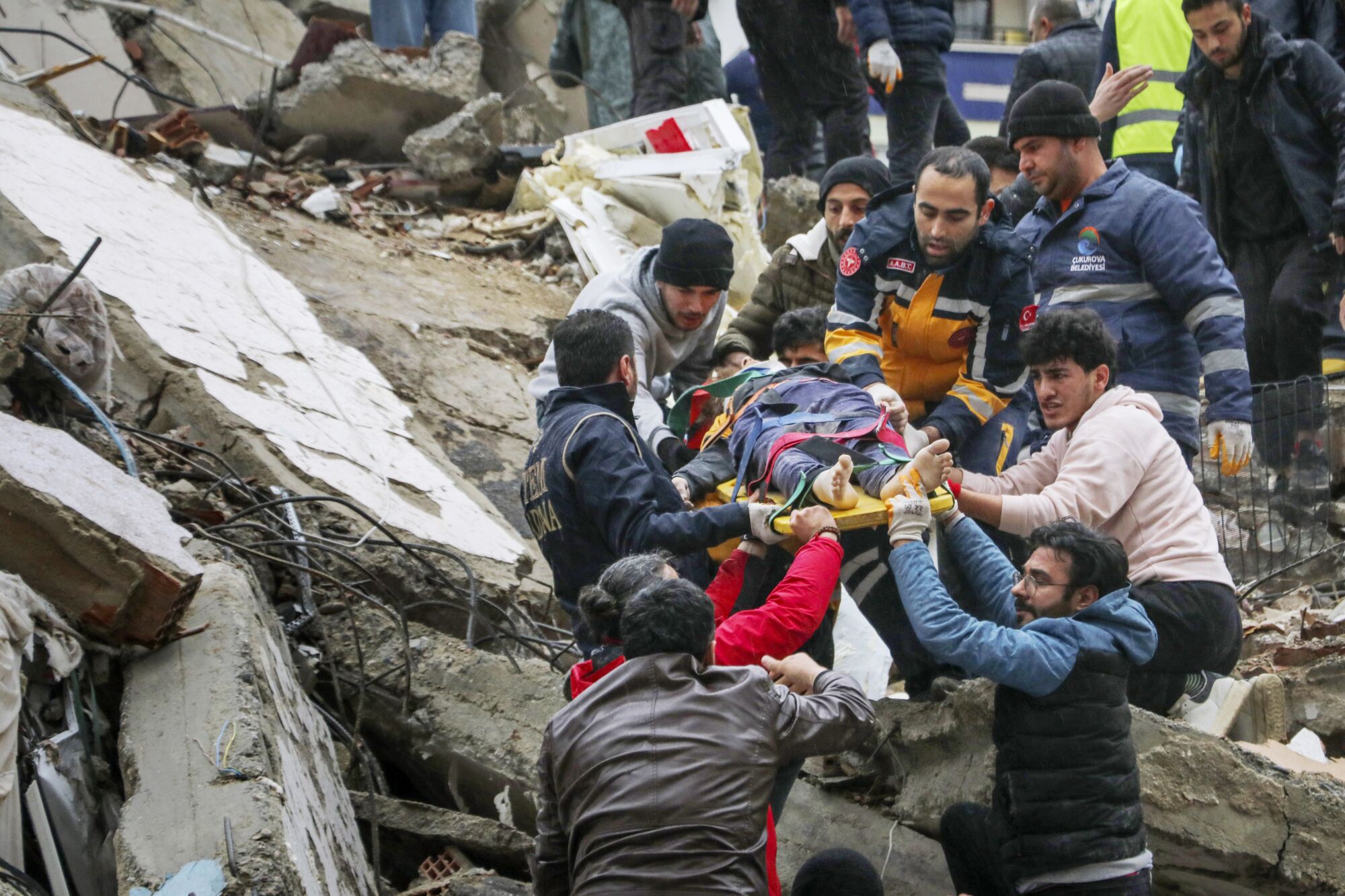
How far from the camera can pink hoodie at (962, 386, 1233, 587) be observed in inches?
141

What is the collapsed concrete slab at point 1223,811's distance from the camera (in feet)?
11.4

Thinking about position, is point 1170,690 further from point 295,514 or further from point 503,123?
point 503,123

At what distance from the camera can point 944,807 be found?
12.3ft

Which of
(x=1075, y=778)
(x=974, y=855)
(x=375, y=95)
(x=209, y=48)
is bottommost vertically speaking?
(x=974, y=855)

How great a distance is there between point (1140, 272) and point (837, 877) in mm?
2304

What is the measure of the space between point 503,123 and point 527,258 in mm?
2280

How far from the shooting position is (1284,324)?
5.86 meters

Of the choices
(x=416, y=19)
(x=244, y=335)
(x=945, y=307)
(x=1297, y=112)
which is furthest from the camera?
(x=416, y=19)

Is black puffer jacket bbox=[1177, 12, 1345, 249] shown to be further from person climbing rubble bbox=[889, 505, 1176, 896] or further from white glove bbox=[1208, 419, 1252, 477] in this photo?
person climbing rubble bbox=[889, 505, 1176, 896]

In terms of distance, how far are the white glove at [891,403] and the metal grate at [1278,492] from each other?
86.8 inches

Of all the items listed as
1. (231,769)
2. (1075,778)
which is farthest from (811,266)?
(231,769)

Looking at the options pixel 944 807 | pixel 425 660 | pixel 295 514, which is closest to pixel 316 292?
pixel 295 514

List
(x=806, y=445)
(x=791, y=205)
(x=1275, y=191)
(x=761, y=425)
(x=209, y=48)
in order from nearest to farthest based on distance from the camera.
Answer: (x=806, y=445)
(x=761, y=425)
(x=1275, y=191)
(x=791, y=205)
(x=209, y=48)

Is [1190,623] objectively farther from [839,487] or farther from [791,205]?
[791,205]
